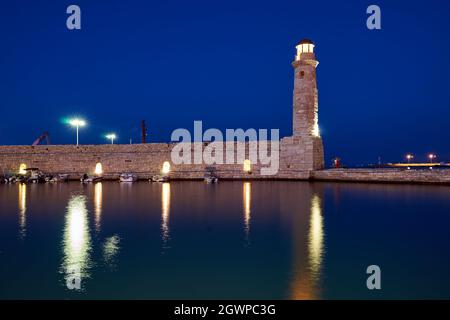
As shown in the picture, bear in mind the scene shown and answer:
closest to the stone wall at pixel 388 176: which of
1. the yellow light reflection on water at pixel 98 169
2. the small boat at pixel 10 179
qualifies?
the yellow light reflection on water at pixel 98 169

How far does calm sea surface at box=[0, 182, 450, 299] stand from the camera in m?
4.91

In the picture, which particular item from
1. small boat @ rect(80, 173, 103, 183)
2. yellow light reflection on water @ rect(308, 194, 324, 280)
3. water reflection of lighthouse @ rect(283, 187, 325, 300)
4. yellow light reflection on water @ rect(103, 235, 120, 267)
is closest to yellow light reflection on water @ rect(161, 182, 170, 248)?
yellow light reflection on water @ rect(103, 235, 120, 267)

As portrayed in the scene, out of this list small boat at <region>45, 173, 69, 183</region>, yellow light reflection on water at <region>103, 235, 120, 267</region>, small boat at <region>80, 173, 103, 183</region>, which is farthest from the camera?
small boat at <region>45, 173, 69, 183</region>

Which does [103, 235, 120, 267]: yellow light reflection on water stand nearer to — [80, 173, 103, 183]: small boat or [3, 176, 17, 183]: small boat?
[80, 173, 103, 183]: small boat

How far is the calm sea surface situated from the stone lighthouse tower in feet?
42.7

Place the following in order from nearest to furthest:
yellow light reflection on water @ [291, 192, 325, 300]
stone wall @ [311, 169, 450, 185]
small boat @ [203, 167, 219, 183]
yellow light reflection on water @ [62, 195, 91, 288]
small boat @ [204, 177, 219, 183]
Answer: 1. yellow light reflection on water @ [291, 192, 325, 300]
2. yellow light reflection on water @ [62, 195, 91, 288]
3. stone wall @ [311, 169, 450, 185]
4. small boat @ [204, 177, 219, 183]
5. small boat @ [203, 167, 219, 183]

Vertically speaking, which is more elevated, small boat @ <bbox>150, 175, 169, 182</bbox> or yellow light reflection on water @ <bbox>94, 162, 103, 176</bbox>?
yellow light reflection on water @ <bbox>94, 162, 103, 176</bbox>

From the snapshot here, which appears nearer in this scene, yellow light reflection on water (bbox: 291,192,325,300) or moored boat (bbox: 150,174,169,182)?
yellow light reflection on water (bbox: 291,192,325,300)

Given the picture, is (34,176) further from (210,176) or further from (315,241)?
(315,241)

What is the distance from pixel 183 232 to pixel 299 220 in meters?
3.48

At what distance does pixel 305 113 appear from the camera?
24312 mm

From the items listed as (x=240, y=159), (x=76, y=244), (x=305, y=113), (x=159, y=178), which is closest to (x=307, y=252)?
(x=76, y=244)

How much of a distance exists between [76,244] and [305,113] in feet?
65.8
